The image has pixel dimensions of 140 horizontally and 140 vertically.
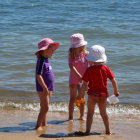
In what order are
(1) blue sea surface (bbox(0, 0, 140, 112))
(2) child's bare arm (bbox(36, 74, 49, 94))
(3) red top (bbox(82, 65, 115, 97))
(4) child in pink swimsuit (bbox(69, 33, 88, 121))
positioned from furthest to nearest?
1. (1) blue sea surface (bbox(0, 0, 140, 112))
2. (4) child in pink swimsuit (bbox(69, 33, 88, 121))
3. (2) child's bare arm (bbox(36, 74, 49, 94))
4. (3) red top (bbox(82, 65, 115, 97))

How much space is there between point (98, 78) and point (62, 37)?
26.0 feet

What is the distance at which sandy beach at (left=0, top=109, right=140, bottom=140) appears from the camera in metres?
4.75

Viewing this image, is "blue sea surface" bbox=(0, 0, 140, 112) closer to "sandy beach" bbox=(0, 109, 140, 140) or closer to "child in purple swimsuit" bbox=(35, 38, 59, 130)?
"sandy beach" bbox=(0, 109, 140, 140)

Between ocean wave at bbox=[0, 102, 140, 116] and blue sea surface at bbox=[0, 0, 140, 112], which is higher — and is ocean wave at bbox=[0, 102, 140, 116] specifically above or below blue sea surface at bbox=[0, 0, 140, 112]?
below

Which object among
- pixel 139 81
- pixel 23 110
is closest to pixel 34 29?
pixel 139 81

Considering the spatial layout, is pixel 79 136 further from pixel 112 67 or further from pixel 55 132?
pixel 112 67

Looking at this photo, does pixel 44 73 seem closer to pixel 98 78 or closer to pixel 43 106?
pixel 43 106

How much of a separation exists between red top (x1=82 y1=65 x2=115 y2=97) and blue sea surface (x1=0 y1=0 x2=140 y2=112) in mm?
1894

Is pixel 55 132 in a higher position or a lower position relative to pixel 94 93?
lower

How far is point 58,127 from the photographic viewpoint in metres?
5.41

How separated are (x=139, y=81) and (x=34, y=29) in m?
6.87

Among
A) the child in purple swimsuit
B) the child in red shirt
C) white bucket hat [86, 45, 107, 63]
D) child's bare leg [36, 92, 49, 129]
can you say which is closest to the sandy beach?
child's bare leg [36, 92, 49, 129]

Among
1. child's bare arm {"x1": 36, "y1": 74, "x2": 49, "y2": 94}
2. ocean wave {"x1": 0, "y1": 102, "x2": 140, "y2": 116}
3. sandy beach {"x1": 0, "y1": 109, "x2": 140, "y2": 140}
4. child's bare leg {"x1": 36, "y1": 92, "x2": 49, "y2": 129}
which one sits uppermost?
child's bare arm {"x1": 36, "y1": 74, "x2": 49, "y2": 94}

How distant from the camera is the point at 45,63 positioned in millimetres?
4965
